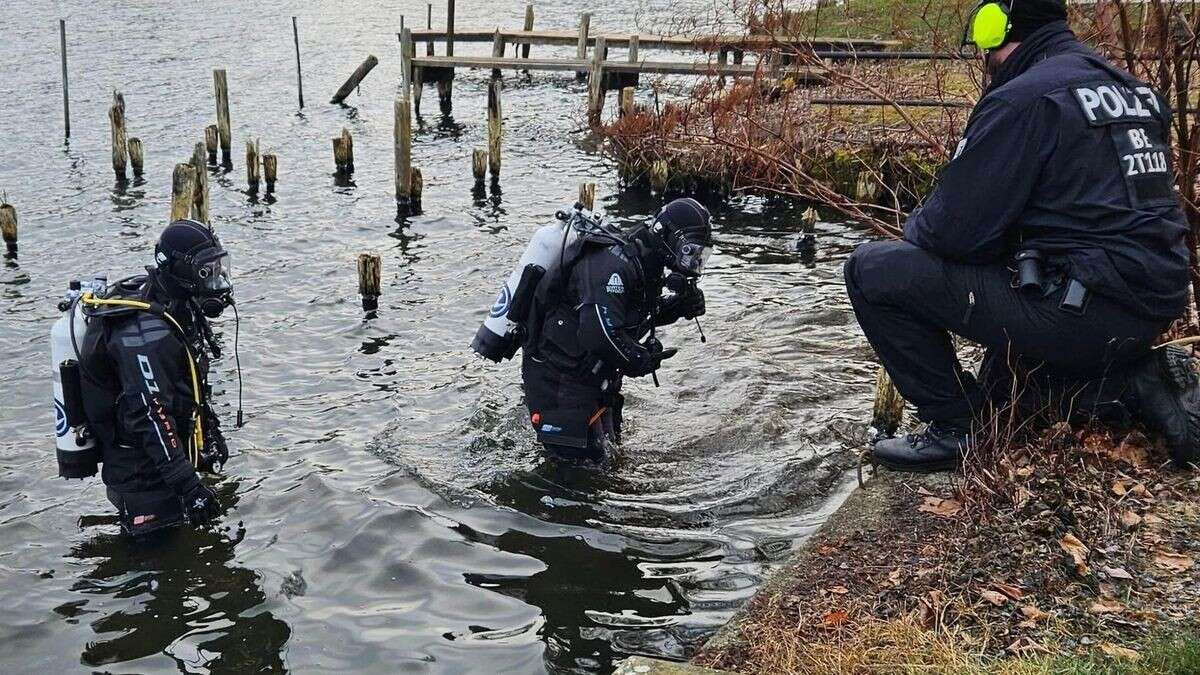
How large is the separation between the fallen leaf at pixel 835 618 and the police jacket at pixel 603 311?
8.22 feet

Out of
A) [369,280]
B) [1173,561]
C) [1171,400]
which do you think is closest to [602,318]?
[1171,400]

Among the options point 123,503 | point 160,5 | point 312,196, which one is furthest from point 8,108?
point 123,503

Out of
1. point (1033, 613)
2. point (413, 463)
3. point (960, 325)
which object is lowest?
point (413, 463)

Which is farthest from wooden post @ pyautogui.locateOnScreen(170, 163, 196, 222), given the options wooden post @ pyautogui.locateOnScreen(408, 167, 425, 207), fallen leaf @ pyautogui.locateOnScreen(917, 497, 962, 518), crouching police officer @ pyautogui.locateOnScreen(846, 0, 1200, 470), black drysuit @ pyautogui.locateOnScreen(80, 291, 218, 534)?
fallen leaf @ pyautogui.locateOnScreen(917, 497, 962, 518)

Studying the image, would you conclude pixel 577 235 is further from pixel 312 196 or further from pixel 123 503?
pixel 312 196

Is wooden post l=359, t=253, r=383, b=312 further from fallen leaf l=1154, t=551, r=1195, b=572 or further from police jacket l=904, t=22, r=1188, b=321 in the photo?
fallen leaf l=1154, t=551, r=1195, b=572

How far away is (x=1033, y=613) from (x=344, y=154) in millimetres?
15603

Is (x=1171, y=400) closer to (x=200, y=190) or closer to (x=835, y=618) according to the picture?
(x=835, y=618)

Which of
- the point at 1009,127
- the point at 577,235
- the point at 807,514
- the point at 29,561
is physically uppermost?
the point at 1009,127

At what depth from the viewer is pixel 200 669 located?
5570mm

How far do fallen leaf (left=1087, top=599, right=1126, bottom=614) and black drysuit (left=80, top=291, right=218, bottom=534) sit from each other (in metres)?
4.51

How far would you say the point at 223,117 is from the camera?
1920 cm

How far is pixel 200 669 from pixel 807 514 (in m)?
3.43

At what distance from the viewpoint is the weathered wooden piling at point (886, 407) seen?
730cm
